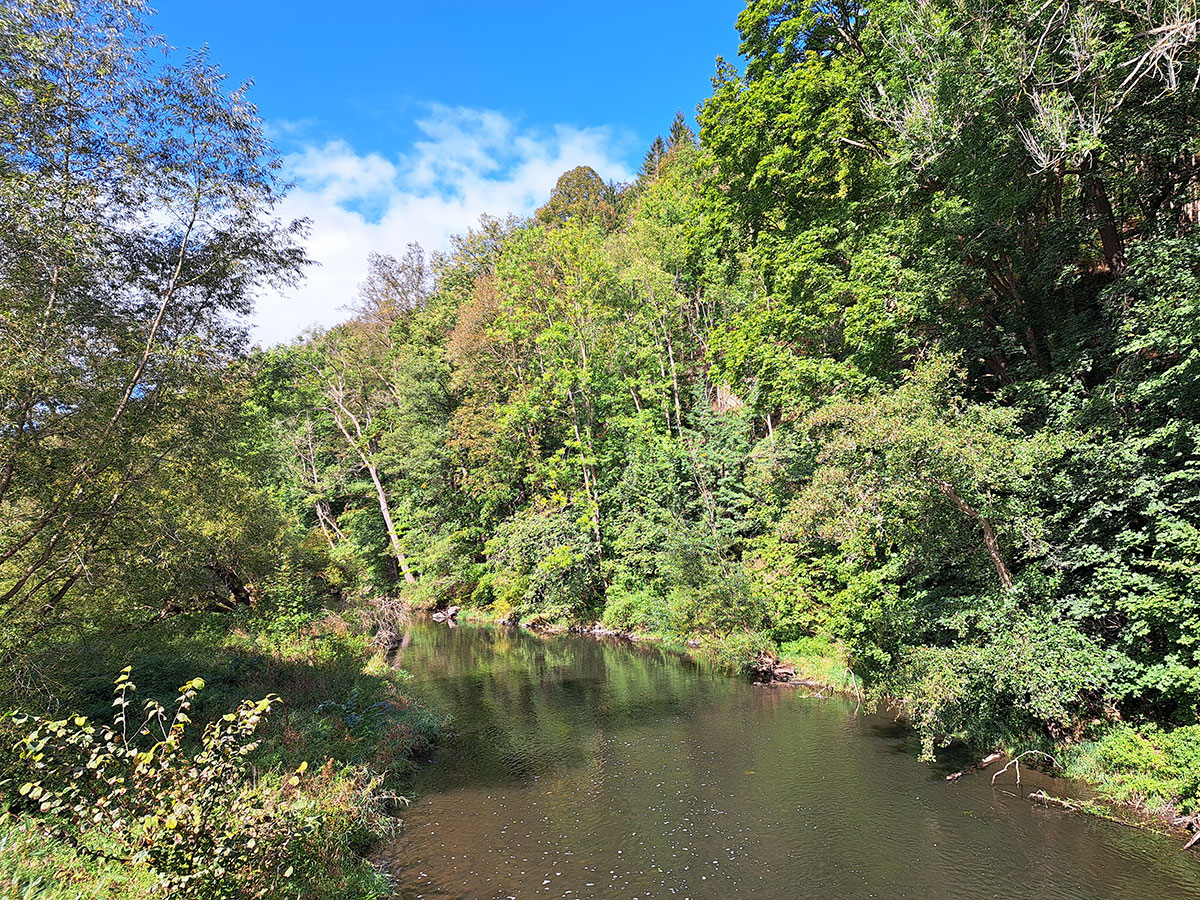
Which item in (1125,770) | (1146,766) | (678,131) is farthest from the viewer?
(678,131)

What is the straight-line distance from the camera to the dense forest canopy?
319 inches

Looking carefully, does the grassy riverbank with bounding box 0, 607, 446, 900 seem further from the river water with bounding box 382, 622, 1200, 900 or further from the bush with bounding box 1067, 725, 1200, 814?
the bush with bounding box 1067, 725, 1200, 814

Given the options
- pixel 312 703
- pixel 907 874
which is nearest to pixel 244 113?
pixel 312 703

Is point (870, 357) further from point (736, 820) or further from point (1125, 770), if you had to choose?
point (736, 820)

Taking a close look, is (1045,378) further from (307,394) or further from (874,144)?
(307,394)

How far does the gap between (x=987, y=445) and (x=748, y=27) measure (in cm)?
1393

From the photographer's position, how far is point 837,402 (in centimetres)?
1310

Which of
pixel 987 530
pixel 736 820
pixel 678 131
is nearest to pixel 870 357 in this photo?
pixel 987 530

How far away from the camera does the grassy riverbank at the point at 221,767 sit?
5.08m

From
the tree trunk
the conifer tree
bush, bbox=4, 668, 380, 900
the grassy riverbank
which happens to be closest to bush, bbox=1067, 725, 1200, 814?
the tree trunk

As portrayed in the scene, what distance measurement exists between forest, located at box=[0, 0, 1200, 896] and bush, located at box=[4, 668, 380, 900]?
0.10 metres

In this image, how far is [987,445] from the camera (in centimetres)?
1054

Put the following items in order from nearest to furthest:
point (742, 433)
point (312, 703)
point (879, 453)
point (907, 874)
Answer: point (907, 874)
point (879, 453)
point (312, 703)
point (742, 433)

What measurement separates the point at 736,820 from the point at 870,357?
37.0 ft
